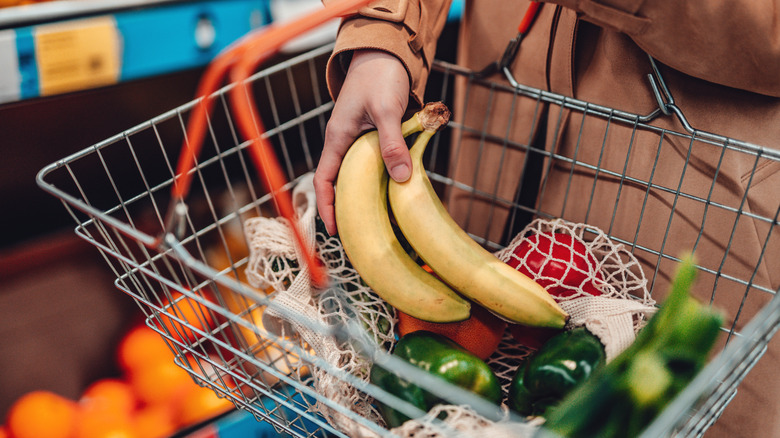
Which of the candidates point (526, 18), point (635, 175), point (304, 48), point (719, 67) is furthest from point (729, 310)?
point (304, 48)

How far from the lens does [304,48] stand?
4.19 feet

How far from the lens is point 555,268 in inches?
27.4

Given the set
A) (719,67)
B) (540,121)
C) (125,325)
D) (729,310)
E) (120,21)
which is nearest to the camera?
(719,67)

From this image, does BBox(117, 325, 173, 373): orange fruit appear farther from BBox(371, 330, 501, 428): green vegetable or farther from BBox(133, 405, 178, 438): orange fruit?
BBox(371, 330, 501, 428): green vegetable

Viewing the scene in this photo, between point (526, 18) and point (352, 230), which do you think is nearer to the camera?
point (352, 230)

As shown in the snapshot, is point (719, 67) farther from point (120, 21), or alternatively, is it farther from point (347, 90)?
point (120, 21)

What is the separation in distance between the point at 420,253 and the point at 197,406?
0.68 meters

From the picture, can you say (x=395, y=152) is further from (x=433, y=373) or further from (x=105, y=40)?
(x=105, y=40)

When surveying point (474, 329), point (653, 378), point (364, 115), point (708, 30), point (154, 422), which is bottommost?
point (154, 422)

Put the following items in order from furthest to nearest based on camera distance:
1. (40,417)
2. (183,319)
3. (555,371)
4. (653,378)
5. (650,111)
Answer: (40,417) → (650,111) → (183,319) → (555,371) → (653,378)

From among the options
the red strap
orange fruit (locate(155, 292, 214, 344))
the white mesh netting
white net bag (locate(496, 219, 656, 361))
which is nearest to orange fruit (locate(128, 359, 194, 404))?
orange fruit (locate(155, 292, 214, 344))

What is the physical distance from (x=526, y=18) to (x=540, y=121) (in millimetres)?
159

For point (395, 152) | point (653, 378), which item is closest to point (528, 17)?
point (395, 152)

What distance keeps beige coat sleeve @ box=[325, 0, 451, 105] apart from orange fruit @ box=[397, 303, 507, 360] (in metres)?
0.30
